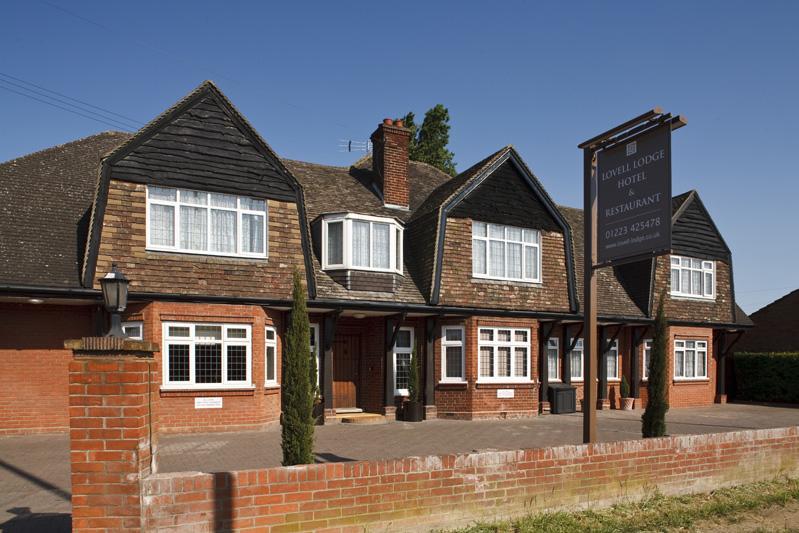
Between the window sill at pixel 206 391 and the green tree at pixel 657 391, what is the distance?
342 inches

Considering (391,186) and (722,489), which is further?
(391,186)

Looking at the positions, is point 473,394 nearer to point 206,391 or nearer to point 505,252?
point 505,252

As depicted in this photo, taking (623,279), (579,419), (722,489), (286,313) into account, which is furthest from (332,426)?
(623,279)

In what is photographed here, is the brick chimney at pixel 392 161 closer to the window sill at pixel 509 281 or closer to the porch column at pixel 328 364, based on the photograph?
the window sill at pixel 509 281

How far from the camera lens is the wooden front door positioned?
18250 mm

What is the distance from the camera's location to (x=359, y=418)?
16859 mm

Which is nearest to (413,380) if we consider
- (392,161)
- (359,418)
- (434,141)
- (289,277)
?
(359,418)

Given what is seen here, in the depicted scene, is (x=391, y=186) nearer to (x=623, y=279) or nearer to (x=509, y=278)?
(x=509, y=278)

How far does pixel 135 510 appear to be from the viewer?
16.8 feet

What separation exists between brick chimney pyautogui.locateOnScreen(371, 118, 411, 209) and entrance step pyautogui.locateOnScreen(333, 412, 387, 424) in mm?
6805

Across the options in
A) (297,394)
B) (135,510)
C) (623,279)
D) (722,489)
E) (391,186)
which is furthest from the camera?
(623,279)

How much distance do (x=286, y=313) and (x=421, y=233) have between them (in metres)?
4.91

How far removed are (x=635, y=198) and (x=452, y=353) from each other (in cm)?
1028

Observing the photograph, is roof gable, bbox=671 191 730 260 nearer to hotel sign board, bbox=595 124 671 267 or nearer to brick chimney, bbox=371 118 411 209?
brick chimney, bbox=371 118 411 209
